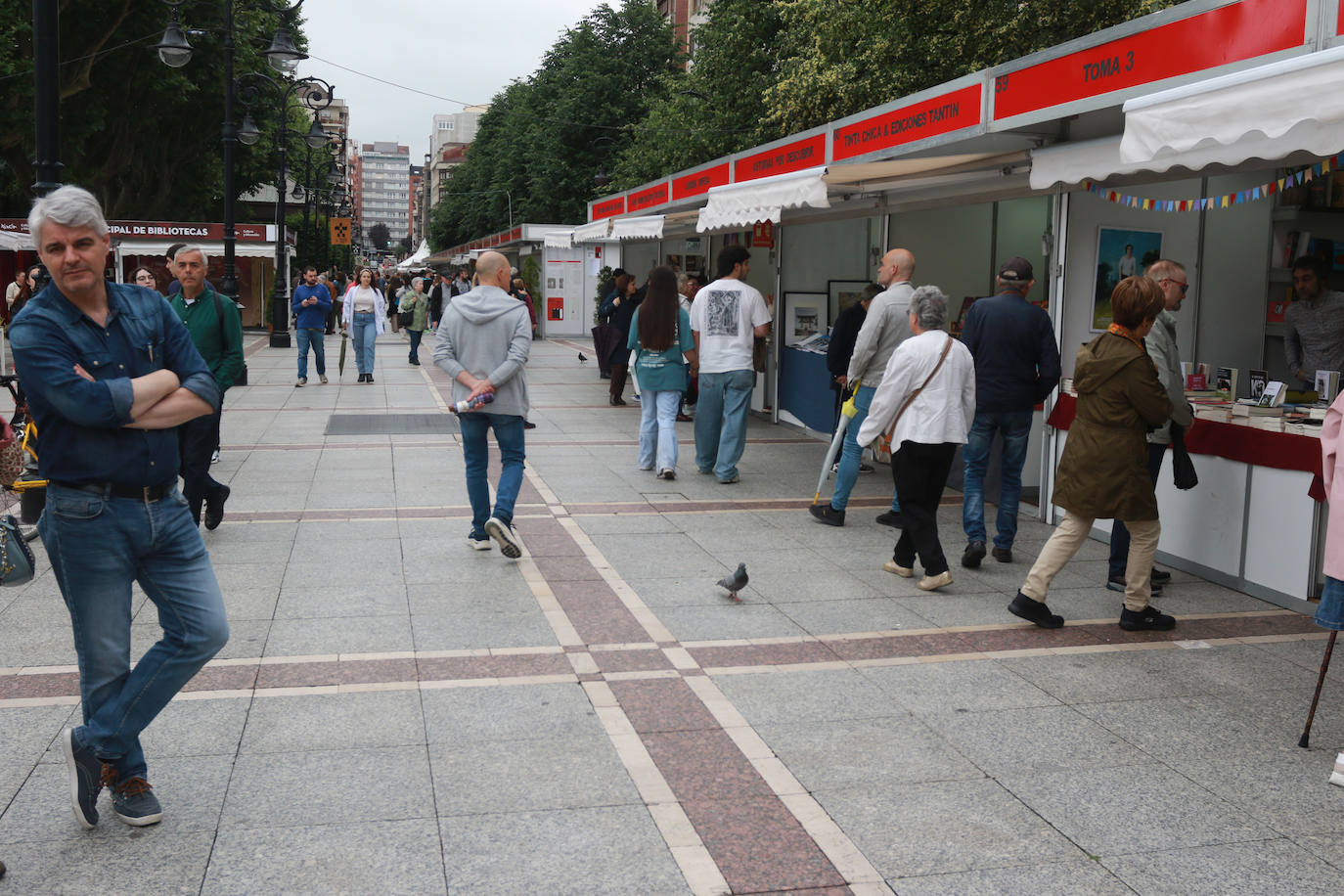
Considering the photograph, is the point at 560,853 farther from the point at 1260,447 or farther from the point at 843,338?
the point at 843,338


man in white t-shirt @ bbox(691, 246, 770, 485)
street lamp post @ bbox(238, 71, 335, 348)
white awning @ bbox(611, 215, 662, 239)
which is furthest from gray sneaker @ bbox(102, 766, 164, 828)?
street lamp post @ bbox(238, 71, 335, 348)

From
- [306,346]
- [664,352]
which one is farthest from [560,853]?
[306,346]

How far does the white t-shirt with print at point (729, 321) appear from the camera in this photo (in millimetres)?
9969

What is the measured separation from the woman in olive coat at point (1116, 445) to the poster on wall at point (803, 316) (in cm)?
823

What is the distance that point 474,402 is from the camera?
7.04 m

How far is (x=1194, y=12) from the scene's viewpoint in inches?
258

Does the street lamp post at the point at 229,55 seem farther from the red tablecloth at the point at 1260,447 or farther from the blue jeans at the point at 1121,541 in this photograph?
the red tablecloth at the point at 1260,447

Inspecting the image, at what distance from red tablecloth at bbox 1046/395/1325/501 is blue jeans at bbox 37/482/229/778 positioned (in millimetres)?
4151

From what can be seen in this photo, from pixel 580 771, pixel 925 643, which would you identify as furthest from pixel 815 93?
pixel 580 771

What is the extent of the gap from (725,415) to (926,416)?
3.58 m

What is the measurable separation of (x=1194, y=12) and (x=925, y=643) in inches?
145

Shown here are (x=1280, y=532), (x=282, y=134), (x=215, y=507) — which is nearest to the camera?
(x=1280, y=532)

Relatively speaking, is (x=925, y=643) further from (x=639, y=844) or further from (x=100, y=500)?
(x=100, y=500)

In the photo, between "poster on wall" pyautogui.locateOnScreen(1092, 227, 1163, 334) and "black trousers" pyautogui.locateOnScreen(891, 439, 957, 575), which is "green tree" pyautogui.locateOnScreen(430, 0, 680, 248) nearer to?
"poster on wall" pyautogui.locateOnScreen(1092, 227, 1163, 334)
